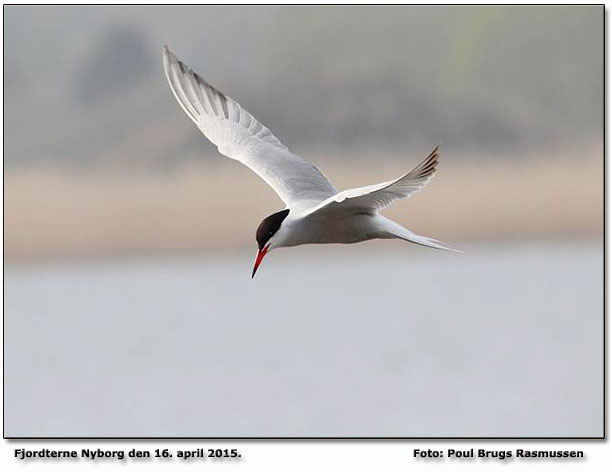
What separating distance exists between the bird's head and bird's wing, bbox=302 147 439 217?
13 cm

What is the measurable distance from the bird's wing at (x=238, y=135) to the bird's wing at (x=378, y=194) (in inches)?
Result: 28.2

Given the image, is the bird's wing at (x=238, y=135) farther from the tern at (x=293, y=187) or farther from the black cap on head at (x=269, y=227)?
the black cap on head at (x=269, y=227)

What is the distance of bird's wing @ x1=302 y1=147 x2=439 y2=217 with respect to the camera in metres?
5.05

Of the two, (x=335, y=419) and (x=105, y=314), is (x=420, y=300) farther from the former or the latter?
(x=335, y=419)

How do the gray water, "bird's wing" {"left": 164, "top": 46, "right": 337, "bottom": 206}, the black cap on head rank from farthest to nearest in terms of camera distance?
the gray water, "bird's wing" {"left": 164, "top": 46, "right": 337, "bottom": 206}, the black cap on head

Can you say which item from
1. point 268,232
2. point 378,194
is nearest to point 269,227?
point 268,232

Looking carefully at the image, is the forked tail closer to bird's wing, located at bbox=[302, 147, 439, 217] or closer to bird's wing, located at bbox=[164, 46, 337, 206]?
bird's wing, located at bbox=[302, 147, 439, 217]

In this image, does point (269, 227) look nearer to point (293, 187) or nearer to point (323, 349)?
point (293, 187)

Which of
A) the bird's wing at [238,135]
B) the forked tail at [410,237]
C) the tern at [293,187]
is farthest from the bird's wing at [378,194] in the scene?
the bird's wing at [238,135]

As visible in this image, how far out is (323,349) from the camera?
47.0ft

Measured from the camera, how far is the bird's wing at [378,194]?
5.05 meters

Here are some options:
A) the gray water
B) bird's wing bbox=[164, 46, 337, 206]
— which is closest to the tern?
bird's wing bbox=[164, 46, 337, 206]

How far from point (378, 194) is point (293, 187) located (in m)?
0.87

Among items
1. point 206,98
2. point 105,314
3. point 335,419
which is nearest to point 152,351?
point 105,314
